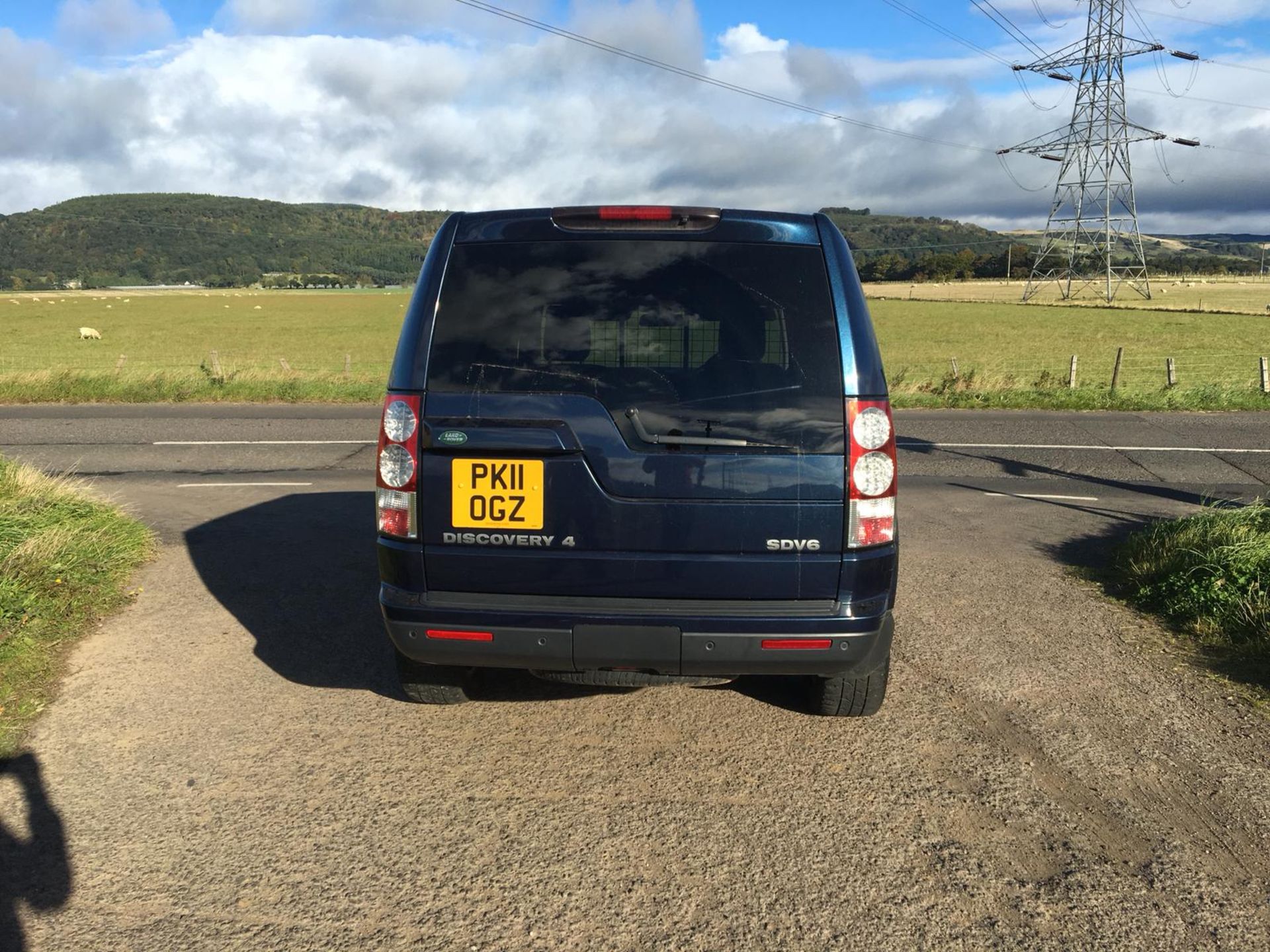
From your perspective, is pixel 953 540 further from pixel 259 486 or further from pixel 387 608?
pixel 259 486

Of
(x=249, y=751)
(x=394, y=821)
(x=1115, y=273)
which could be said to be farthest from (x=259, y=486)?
(x=1115, y=273)

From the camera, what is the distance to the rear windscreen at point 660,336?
3053mm

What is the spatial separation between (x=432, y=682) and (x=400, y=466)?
105 cm

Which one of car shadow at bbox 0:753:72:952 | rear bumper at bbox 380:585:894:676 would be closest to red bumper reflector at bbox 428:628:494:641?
rear bumper at bbox 380:585:894:676

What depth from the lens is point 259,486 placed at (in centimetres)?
903

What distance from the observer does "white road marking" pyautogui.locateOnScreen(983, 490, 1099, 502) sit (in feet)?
28.7

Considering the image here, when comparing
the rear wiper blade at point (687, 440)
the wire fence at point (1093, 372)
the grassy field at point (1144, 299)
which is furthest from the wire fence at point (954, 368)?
the grassy field at point (1144, 299)

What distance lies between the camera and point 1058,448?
12.0 metres

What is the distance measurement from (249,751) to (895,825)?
91.7 inches

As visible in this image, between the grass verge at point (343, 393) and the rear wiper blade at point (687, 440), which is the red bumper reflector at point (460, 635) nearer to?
the rear wiper blade at point (687, 440)

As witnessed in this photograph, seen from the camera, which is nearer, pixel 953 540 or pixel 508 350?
pixel 508 350

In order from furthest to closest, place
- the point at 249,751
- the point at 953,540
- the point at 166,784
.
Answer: the point at 953,540 → the point at 249,751 → the point at 166,784

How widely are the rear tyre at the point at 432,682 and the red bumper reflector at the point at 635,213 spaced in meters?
1.84

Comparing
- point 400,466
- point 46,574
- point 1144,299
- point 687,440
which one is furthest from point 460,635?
point 1144,299
